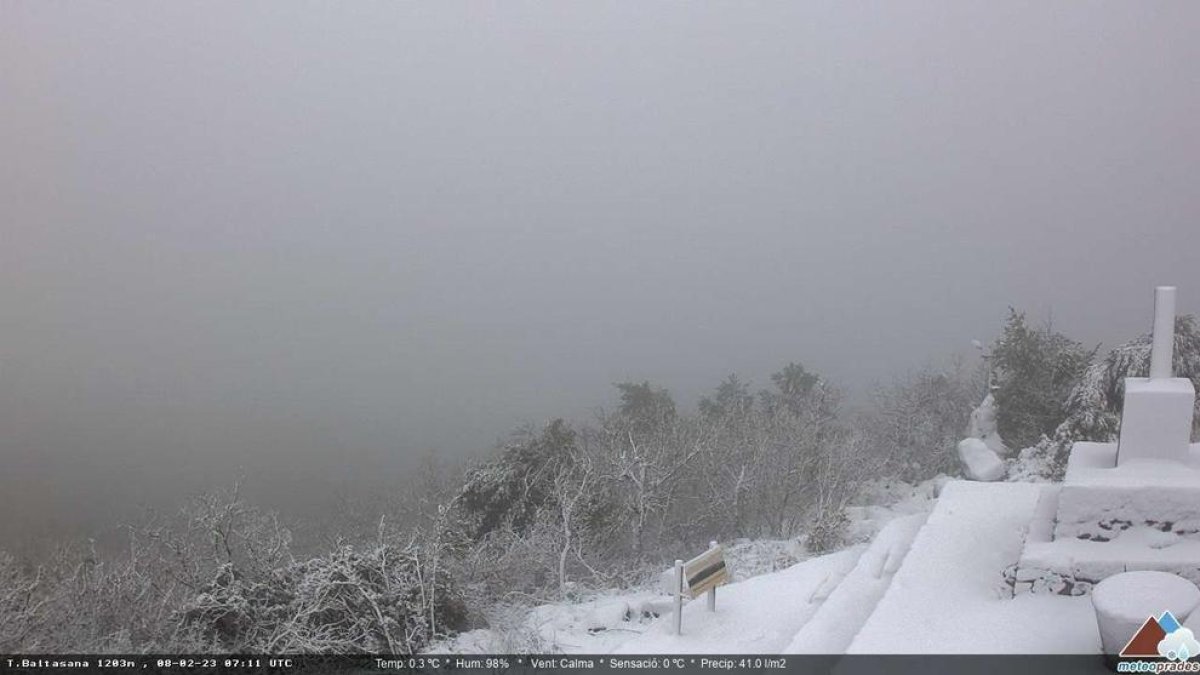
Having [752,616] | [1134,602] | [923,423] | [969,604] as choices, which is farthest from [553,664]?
[923,423]

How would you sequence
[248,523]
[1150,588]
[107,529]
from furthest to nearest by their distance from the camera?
1. [107,529]
2. [248,523]
3. [1150,588]

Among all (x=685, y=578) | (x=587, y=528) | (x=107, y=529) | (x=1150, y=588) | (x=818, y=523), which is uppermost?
(x=1150, y=588)

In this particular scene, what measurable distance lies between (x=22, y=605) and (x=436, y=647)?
599cm

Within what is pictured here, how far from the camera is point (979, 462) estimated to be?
1525cm

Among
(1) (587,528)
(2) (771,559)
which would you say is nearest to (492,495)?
(1) (587,528)

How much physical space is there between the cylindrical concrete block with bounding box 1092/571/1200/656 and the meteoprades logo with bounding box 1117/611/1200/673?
0.14 feet

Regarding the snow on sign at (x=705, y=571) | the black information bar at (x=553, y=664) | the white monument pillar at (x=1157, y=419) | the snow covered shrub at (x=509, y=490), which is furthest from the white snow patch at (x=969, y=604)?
the snow covered shrub at (x=509, y=490)

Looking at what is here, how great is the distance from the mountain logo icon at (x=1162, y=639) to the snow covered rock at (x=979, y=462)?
942 cm

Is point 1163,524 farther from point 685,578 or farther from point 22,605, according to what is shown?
point 22,605

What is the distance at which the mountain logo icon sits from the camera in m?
5.59

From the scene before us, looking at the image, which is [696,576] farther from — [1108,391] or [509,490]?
[1108,391]

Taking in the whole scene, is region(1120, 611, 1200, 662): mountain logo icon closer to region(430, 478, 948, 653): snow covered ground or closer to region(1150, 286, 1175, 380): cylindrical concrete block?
region(430, 478, 948, 653): snow covered ground

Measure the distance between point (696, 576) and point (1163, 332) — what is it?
5744mm

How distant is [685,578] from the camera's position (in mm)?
8000
